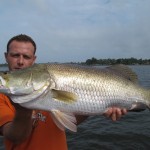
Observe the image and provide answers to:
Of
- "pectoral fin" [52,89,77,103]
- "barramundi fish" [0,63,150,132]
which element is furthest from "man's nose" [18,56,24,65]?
"pectoral fin" [52,89,77,103]

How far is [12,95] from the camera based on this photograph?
3816 millimetres

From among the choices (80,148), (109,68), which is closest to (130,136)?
(80,148)

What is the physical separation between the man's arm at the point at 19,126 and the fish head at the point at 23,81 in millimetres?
275

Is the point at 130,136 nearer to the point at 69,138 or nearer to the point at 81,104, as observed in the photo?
the point at 69,138

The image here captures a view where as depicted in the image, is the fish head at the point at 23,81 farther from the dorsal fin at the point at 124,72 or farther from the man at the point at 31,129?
the dorsal fin at the point at 124,72

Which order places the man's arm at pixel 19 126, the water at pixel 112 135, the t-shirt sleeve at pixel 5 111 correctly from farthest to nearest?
1. the water at pixel 112 135
2. the t-shirt sleeve at pixel 5 111
3. the man's arm at pixel 19 126

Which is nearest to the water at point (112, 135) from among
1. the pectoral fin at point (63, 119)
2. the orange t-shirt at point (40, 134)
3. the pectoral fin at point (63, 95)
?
the orange t-shirt at point (40, 134)

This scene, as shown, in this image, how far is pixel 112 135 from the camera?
11797 millimetres

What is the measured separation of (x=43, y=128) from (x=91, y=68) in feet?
4.11

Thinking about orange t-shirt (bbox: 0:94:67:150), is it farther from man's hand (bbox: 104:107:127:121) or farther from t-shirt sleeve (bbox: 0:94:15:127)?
man's hand (bbox: 104:107:127:121)

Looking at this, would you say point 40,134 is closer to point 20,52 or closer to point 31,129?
point 31,129

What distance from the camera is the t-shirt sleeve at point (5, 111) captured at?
4.58 metres

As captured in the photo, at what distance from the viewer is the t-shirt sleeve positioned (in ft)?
15.0

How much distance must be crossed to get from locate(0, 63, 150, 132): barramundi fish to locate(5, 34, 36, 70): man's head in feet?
3.76
